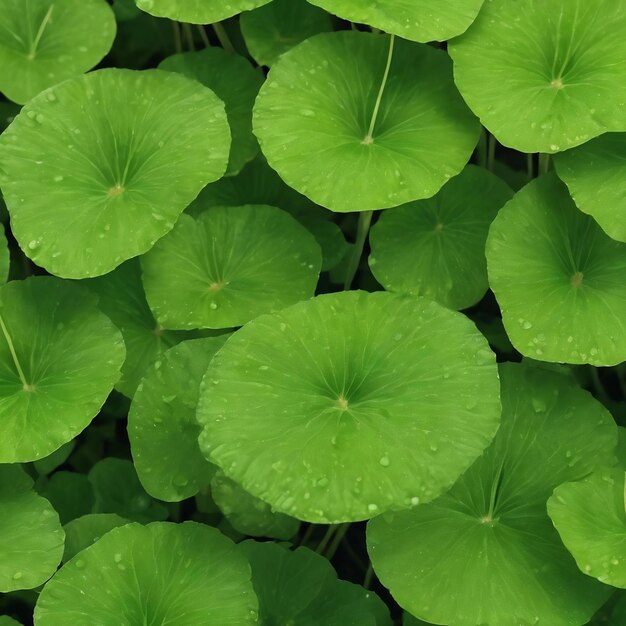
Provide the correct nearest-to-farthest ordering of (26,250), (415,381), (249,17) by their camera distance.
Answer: (415,381), (26,250), (249,17)

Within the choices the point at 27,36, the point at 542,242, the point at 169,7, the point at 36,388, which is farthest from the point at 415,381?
the point at 27,36

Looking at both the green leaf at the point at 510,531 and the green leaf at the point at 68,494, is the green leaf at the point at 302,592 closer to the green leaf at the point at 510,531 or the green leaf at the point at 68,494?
the green leaf at the point at 510,531

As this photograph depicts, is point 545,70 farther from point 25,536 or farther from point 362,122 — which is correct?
point 25,536

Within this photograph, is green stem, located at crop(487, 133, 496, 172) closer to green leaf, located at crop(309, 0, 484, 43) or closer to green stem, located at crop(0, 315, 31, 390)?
green leaf, located at crop(309, 0, 484, 43)

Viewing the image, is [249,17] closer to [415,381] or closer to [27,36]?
[27,36]

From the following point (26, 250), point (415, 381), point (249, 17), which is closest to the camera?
point (415, 381)
